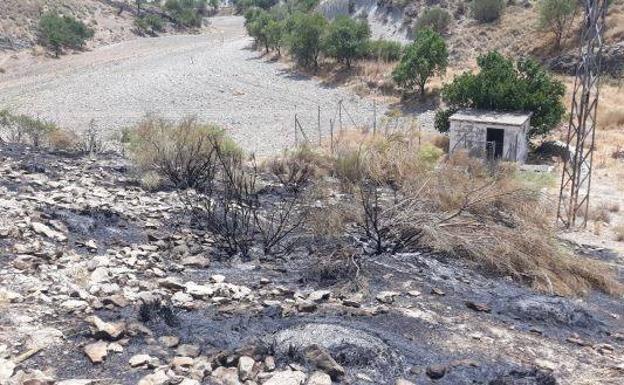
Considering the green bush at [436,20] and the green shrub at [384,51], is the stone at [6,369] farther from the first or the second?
the green bush at [436,20]

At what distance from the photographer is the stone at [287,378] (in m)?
6.66

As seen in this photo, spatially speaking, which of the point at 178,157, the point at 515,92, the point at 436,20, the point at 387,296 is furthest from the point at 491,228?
the point at 436,20

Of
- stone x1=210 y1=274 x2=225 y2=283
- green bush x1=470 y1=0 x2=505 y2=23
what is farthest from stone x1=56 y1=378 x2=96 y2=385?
green bush x1=470 y1=0 x2=505 y2=23

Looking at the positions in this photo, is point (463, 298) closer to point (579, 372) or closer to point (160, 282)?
point (579, 372)

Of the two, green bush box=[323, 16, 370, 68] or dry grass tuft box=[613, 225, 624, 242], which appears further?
green bush box=[323, 16, 370, 68]

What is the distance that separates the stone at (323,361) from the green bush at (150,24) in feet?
196

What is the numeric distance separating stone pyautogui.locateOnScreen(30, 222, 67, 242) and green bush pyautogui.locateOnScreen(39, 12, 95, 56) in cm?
4133

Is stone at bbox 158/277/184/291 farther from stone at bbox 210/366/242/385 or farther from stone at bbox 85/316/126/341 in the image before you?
stone at bbox 210/366/242/385

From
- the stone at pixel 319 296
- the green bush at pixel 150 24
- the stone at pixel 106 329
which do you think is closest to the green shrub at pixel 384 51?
the stone at pixel 319 296

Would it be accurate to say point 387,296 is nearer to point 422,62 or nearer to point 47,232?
point 47,232

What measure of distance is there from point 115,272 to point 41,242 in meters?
1.50

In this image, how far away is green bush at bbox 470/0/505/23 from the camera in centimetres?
4038

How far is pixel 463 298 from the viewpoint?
379 inches

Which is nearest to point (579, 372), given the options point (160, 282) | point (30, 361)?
point (160, 282)
